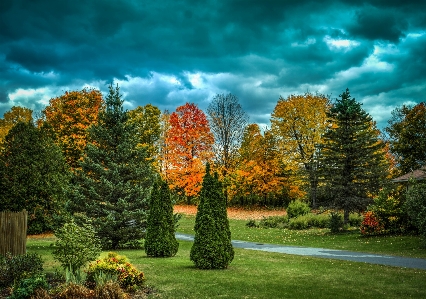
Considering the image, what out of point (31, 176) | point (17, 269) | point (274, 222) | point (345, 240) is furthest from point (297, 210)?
point (17, 269)

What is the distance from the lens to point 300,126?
43.2 metres

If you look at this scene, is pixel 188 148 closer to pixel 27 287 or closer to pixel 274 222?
pixel 274 222

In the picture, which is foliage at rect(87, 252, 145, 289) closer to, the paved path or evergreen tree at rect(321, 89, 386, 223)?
the paved path

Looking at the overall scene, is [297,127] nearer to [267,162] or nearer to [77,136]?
[267,162]

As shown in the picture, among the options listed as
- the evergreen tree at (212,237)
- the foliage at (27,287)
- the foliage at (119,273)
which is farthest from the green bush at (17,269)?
the evergreen tree at (212,237)

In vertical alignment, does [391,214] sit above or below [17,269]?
above

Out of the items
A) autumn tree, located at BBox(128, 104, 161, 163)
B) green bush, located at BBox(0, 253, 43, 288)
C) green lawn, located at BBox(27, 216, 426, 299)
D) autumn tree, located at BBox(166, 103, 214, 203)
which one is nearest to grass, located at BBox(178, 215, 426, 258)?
green lawn, located at BBox(27, 216, 426, 299)

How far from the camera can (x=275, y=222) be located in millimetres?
31797

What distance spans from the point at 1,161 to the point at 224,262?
15778 mm

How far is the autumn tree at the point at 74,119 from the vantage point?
38031mm

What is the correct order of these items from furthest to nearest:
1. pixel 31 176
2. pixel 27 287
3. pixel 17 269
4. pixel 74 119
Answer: pixel 74 119, pixel 31 176, pixel 17 269, pixel 27 287

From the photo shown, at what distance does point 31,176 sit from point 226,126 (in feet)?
97.8

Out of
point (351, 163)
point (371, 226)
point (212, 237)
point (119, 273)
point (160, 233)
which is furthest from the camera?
point (351, 163)

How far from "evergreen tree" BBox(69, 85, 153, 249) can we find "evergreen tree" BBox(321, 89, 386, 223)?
480 inches
